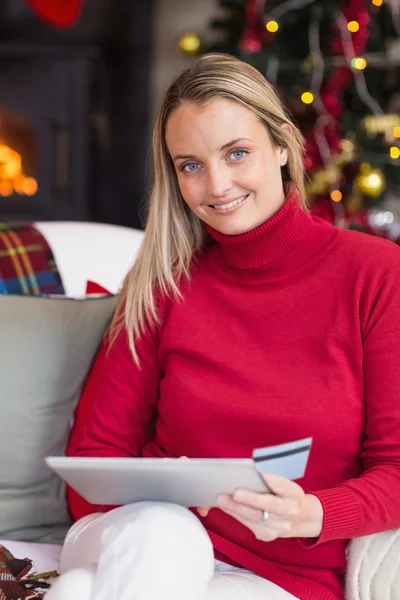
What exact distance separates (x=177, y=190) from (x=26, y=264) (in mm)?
386

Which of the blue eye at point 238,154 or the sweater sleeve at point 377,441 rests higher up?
the blue eye at point 238,154

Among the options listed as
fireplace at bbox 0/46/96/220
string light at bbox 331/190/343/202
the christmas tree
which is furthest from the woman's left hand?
fireplace at bbox 0/46/96/220

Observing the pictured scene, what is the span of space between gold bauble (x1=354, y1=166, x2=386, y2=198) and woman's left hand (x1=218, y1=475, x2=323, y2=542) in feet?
7.35

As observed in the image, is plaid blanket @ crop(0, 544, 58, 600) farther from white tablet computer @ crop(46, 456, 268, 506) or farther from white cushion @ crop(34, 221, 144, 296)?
white cushion @ crop(34, 221, 144, 296)

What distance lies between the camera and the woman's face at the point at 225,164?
125 centimetres

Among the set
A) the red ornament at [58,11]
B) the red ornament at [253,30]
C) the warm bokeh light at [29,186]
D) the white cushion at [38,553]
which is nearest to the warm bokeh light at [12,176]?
the warm bokeh light at [29,186]

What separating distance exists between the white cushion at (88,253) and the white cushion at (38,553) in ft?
1.63

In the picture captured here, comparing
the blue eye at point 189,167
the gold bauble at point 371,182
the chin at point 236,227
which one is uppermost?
the gold bauble at point 371,182

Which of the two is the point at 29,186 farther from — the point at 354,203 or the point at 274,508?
the point at 274,508

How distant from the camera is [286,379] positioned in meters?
1.24

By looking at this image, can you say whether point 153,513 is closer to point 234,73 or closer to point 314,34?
point 234,73

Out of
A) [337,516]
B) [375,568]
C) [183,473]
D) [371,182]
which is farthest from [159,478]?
[371,182]

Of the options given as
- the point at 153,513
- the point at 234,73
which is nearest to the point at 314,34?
the point at 234,73

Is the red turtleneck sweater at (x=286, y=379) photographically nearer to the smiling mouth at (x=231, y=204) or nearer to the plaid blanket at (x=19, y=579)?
the smiling mouth at (x=231, y=204)
